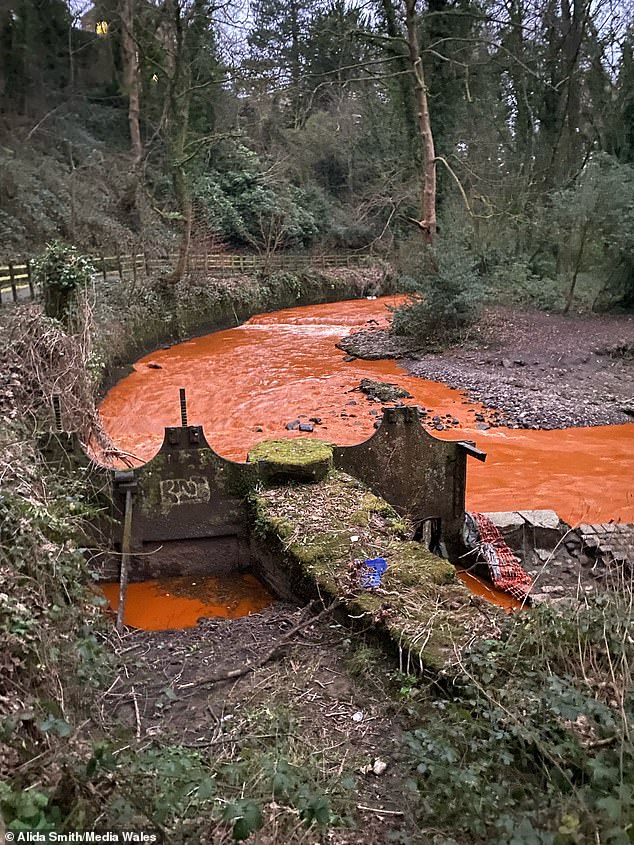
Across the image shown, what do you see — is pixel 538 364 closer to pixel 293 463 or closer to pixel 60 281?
pixel 293 463

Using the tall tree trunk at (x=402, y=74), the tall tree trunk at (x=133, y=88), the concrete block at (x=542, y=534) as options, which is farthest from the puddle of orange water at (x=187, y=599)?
the tall tree trunk at (x=133, y=88)

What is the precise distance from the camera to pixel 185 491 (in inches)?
294

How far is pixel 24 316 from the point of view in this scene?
9.83 meters

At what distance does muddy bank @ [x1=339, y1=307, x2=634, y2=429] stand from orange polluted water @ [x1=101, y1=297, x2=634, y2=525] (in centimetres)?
50

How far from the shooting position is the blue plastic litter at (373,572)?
16.3ft

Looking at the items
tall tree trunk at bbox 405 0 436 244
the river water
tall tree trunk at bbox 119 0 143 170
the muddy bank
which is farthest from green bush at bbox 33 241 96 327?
tall tree trunk at bbox 119 0 143 170

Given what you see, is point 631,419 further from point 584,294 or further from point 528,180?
point 528,180

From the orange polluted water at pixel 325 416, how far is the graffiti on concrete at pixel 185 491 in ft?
10.1

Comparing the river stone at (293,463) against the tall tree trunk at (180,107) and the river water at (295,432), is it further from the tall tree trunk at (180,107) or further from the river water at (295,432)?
the tall tree trunk at (180,107)

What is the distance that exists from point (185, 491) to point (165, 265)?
18.9 metres

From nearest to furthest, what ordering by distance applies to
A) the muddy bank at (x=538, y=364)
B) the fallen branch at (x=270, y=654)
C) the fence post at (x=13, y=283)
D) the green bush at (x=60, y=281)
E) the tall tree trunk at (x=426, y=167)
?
the fallen branch at (x=270, y=654), the green bush at (x=60, y=281), the muddy bank at (x=538, y=364), the fence post at (x=13, y=283), the tall tree trunk at (x=426, y=167)

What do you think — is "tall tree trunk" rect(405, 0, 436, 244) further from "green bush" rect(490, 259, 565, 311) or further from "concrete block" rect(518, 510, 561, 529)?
"concrete block" rect(518, 510, 561, 529)

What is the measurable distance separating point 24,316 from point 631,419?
39.4 feet

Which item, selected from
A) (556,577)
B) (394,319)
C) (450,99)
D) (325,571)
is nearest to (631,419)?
(556,577)
